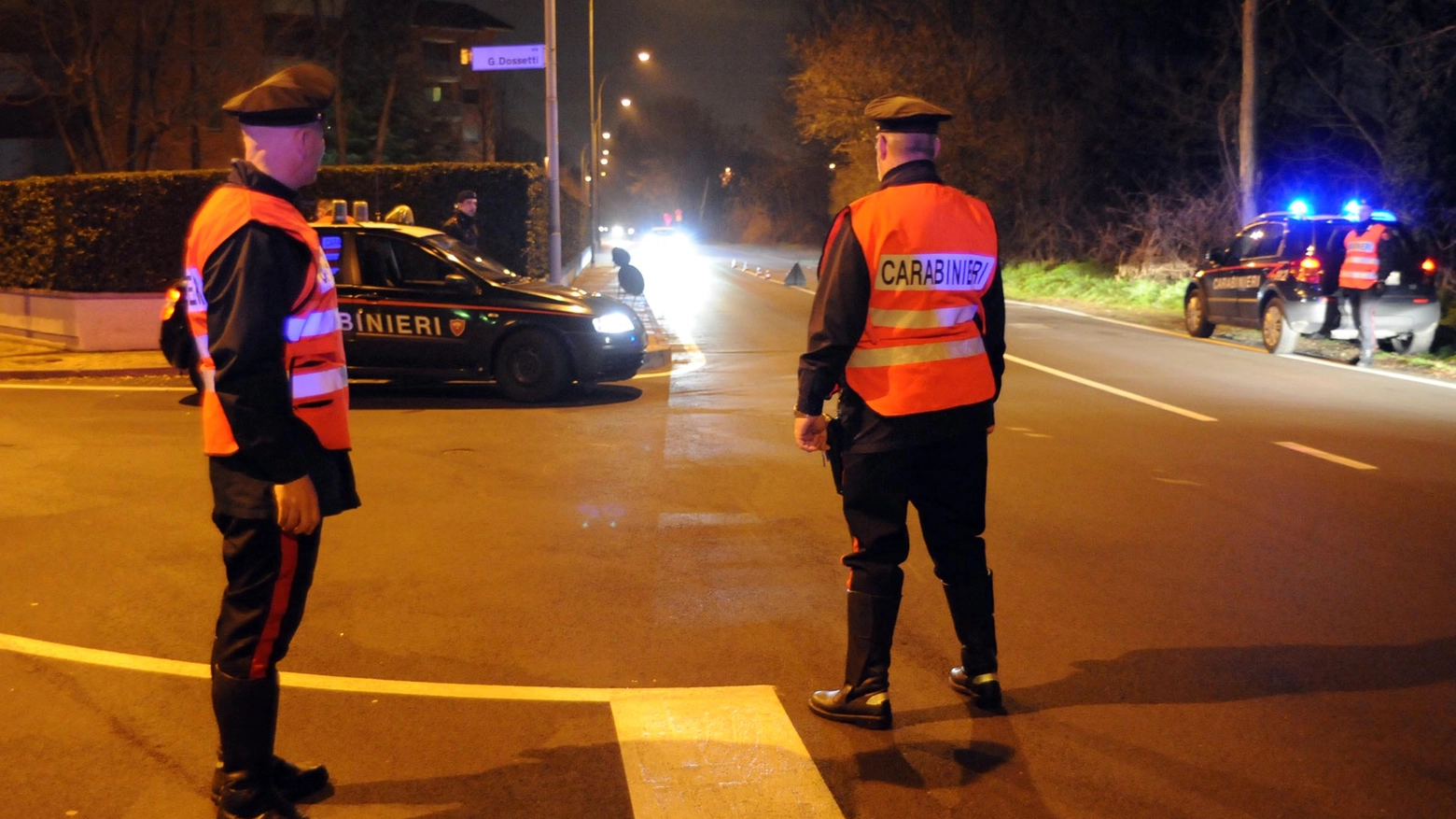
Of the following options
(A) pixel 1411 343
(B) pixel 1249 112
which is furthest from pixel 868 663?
(B) pixel 1249 112

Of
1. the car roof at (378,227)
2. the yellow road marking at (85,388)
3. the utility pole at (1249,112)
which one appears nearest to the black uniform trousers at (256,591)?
the car roof at (378,227)

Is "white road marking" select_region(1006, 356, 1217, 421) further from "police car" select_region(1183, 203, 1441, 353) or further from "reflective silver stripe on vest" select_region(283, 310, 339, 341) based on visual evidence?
"reflective silver stripe on vest" select_region(283, 310, 339, 341)

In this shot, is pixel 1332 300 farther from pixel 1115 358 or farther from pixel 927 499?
pixel 927 499

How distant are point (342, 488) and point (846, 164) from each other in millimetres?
50593

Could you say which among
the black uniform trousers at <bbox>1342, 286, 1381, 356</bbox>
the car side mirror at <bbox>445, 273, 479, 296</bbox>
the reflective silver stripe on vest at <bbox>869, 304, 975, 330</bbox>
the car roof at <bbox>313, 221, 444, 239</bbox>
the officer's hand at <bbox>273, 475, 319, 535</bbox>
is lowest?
the black uniform trousers at <bbox>1342, 286, 1381, 356</bbox>

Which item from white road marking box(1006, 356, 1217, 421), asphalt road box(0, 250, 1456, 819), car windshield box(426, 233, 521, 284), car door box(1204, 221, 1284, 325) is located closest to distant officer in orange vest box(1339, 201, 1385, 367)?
car door box(1204, 221, 1284, 325)

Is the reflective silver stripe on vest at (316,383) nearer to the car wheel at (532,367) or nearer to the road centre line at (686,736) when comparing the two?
the road centre line at (686,736)

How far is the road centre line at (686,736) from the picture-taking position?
3.75 meters

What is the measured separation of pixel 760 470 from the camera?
8586 mm

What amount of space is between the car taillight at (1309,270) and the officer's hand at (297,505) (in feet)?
47.9

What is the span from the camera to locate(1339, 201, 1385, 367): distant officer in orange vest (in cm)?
1468

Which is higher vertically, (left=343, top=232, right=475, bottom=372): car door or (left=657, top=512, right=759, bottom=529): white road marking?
(left=343, top=232, right=475, bottom=372): car door

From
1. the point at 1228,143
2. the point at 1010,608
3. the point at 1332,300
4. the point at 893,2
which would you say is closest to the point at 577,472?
the point at 1010,608

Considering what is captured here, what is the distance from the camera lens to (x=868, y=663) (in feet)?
13.8
